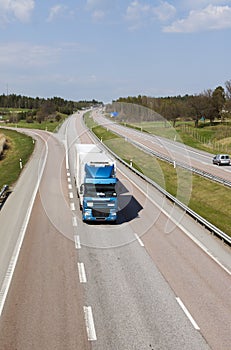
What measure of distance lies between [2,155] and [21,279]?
1966 inches

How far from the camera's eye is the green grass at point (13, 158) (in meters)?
37.9

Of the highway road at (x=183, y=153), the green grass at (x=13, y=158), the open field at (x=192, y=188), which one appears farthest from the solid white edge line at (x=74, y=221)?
the highway road at (x=183, y=153)

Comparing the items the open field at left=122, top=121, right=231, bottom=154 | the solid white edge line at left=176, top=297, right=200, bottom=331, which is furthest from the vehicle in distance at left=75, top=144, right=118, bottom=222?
the open field at left=122, top=121, right=231, bottom=154

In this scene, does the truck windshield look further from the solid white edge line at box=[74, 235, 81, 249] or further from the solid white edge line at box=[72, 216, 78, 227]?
the solid white edge line at box=[74, 235, 81, 249]

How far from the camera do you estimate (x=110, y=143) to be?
67500 millimetres

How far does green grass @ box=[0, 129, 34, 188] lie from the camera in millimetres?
37875

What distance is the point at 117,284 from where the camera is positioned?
14398mm

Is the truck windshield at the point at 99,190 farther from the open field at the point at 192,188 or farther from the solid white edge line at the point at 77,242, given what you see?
the open field at the point at 192,188

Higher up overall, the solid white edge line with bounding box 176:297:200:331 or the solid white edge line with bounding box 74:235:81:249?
the solid white edge line with bounding box 176:297:200:331

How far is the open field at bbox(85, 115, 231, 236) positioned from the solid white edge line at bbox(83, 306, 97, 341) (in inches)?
455

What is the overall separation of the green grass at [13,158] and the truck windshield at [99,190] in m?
14.6

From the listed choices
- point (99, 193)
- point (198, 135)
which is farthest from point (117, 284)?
point (198, 135)

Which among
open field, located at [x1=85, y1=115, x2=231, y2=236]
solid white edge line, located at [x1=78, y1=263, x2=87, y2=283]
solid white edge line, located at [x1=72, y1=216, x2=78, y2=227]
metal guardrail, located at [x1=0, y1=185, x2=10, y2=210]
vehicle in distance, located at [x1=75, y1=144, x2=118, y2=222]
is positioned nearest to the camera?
solid white edge line, located at [x1=78, y1=263, x2=87, y2=283]

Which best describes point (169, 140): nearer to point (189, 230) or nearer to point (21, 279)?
point (189, 230)
